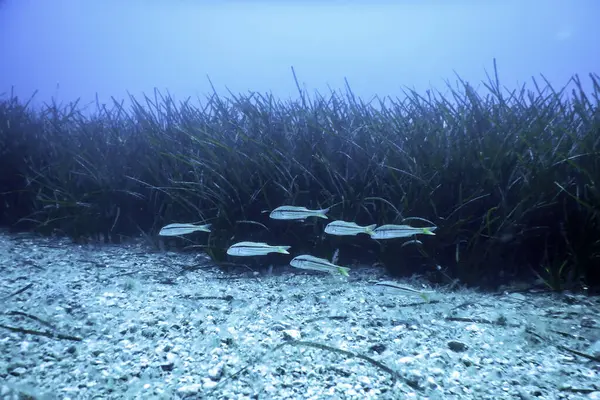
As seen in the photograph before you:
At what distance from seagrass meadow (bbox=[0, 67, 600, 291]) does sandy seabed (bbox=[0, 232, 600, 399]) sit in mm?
450

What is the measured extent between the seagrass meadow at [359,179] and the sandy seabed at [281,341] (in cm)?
45

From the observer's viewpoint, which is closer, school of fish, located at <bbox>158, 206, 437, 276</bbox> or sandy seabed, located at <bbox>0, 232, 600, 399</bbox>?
sandy seabed, located at <bbox>0, 232, 600, 399</bbox>

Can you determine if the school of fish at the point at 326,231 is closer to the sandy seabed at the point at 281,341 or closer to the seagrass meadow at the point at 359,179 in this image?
the sandy seabed at the point at 281,341

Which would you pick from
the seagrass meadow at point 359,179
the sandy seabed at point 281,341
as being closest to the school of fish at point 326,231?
the sandy seabed at point 281,341

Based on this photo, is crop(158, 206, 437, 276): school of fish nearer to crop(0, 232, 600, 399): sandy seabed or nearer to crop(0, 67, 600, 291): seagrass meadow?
crop(0, 232, 600, 399): sandy seabed

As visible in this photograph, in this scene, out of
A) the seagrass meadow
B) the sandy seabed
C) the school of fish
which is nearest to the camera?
the sandy seabed

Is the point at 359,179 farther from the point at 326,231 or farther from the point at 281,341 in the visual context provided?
the point at 281,341

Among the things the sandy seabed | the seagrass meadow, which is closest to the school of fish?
the sandy seabed

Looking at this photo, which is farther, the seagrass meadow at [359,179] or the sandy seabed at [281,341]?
the seagrass meadow at [359,179]

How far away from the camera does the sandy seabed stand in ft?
5.19

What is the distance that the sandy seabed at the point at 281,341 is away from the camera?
1581 mm

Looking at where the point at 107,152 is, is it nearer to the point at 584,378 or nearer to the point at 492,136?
the point at 492,136

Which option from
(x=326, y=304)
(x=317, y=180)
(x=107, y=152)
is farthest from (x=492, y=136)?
(x=107, y=152)

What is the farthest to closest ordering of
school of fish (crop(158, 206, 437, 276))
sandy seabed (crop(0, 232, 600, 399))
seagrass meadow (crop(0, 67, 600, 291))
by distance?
1. seagrass meadow (crop(0, 67, 600, 291))
2. school of fish (crop(158, 206, 437, 276))
3. sandy seabed (crop(0, 232, 600, 399))
